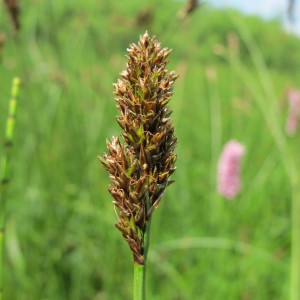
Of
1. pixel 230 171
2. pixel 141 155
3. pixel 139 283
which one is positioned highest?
pixel 230 171

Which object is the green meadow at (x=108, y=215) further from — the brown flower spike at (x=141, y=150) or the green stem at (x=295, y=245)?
the brown flower spike at (x=141, y=150)

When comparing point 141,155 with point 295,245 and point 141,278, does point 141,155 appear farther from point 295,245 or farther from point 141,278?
point 295,245

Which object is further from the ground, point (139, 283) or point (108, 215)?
point (108, 215)

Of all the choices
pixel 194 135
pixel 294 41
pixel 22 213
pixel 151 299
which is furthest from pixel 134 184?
pixel 294 41

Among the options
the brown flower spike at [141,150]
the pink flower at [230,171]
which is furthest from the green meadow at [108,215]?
the brown flower spike at [141,150]

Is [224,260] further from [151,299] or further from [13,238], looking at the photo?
[13,238]

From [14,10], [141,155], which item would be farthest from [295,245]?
[141,155]

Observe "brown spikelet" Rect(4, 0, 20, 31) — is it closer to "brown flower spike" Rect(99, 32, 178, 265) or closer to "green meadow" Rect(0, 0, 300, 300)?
"green meadow" Rect(0, 0, 300, 300)
